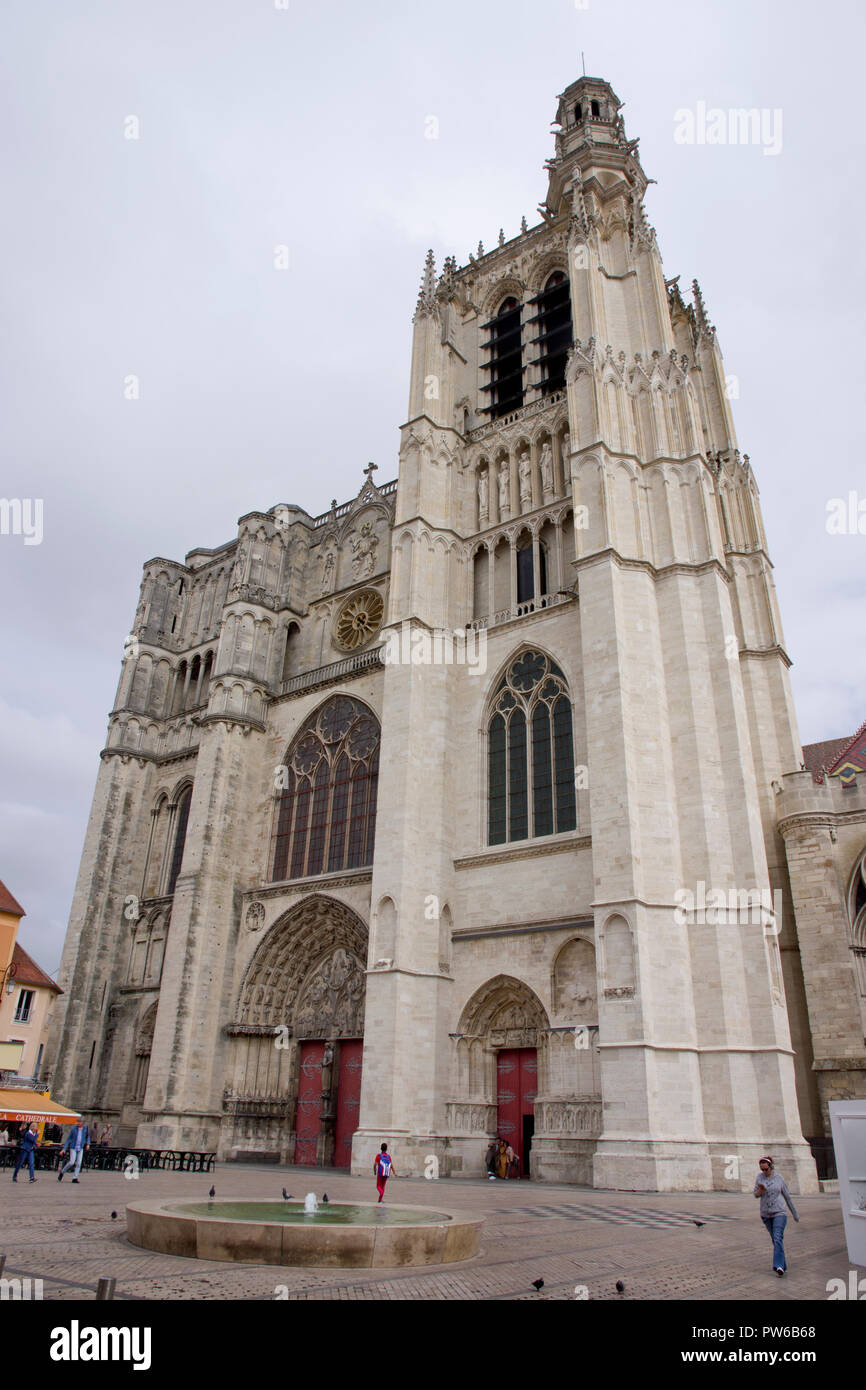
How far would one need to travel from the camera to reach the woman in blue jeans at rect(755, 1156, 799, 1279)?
660 centimetres

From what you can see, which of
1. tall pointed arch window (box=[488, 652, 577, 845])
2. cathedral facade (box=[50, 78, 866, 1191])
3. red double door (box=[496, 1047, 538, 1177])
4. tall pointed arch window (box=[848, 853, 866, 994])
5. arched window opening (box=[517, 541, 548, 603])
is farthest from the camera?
arched window opening (box=[517, 541, 548, 603])

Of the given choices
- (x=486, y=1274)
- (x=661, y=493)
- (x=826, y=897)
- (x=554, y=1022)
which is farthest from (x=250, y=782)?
(x=486, y=1274)

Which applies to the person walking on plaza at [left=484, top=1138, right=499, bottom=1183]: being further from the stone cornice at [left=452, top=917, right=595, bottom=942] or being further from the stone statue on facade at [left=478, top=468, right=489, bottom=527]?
the stone statue on facade at [left=478, top=468, right=489, bottom=527]

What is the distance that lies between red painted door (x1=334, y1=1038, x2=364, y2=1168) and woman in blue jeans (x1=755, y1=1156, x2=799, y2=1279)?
1595 cm

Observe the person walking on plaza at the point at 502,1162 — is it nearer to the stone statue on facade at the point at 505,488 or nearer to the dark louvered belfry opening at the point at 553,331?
the stone statue on facade at the point at 505,488

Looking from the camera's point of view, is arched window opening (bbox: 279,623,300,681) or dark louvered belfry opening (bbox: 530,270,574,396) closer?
dark louvered belfry opening (bbox: 530,270,574,396)

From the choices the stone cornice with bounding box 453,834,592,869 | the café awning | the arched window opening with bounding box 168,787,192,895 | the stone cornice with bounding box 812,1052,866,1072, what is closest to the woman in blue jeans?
the stone cornice with bounding box 453,834,592,869

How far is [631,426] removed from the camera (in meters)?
22.7

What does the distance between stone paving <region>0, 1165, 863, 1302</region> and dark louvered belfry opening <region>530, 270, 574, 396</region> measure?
75.1 feet

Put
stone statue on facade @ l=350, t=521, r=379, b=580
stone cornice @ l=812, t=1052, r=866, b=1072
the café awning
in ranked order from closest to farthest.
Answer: the café awning → stone cornice @ l=812, t=1052, r=866, b=1072 → stone statue on facade @ l=350, t=521, r=379, b=580

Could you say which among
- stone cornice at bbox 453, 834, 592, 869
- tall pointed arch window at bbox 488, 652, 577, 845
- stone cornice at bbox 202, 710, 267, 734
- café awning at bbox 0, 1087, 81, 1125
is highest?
stone cornice at bbox 202, 710, 267, 734

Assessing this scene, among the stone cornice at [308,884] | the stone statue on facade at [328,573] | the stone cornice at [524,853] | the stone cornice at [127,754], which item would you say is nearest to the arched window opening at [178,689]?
the stone cornice at [127,754]

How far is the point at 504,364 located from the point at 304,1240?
2864 centimetres

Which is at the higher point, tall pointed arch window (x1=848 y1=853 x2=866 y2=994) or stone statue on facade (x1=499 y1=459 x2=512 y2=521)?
stone statue on facade (x1=499 y1=459 x2=512 y2=521)
